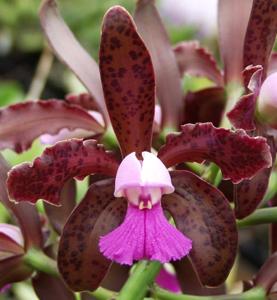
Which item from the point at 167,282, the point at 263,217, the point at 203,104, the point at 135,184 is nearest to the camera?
the point at 135,184

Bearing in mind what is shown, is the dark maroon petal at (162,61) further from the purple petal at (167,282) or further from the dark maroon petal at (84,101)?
the purple petal at (167,282)

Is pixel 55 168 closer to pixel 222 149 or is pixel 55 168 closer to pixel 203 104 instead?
pixel 222 149

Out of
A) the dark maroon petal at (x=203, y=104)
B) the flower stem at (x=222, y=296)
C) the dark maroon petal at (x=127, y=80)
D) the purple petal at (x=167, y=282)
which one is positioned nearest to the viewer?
the dark maroon petal at (x=127, y=80)

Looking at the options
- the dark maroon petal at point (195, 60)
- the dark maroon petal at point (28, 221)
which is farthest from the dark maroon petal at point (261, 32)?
the dark maroon petal at point (28, 221)

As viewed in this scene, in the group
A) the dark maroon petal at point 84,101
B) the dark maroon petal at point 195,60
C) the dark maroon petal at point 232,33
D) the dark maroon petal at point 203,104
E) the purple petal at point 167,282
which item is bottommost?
the purple petal at point 167,282

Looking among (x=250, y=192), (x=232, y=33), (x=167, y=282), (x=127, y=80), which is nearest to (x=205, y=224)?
(x=250, y=192)

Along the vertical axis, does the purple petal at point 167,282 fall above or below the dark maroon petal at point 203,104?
below

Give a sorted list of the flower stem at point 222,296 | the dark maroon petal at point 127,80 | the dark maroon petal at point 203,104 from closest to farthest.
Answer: the dark maroon petal at point 127,80
the flower stem at point 222,296
the dark maroon petal at point 203,104

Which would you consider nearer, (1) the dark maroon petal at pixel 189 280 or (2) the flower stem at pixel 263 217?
(2) the flower stem at pixel 263 217
